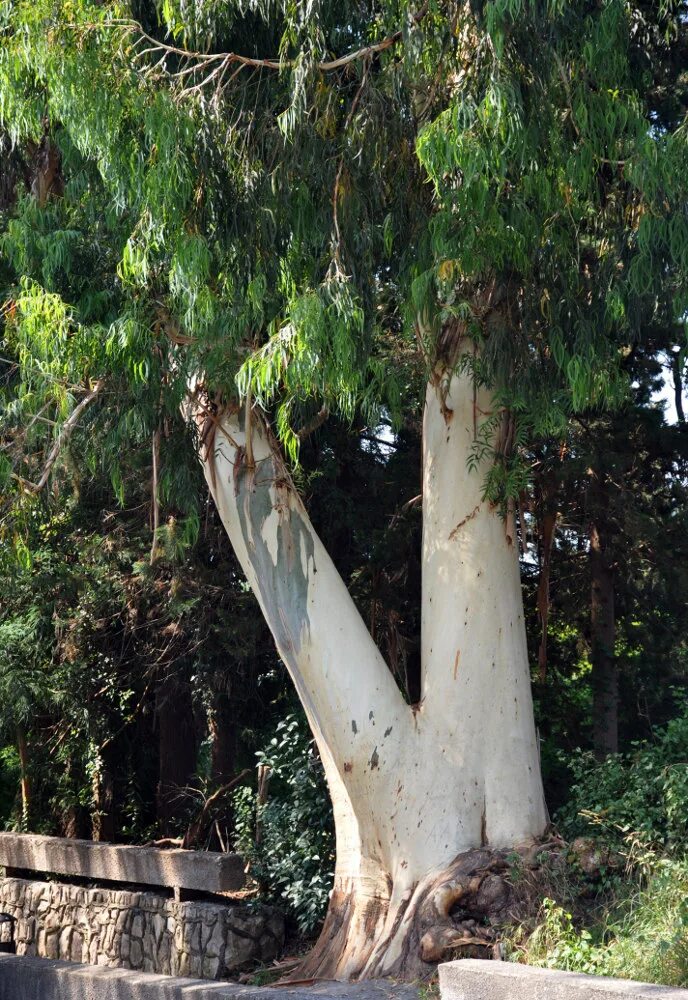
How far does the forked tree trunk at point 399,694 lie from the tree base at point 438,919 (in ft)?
0.05

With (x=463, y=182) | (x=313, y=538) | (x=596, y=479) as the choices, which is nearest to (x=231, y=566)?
(x=313, y=538)

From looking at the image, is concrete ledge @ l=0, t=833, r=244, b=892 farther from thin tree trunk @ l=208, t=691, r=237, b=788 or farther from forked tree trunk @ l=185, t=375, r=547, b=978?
thin tree trunk @ l=208, t=691, r=237, b=788

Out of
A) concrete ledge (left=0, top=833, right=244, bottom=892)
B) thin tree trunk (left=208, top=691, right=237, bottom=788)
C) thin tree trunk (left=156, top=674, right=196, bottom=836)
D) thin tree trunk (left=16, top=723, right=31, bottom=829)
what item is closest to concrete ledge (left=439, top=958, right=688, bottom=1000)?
concrete ledge (left=0, top=833, right=244, bottom=892)

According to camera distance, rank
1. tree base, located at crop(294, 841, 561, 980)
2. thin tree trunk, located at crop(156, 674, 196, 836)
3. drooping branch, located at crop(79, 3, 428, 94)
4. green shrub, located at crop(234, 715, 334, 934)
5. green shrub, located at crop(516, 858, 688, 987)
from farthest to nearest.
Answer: thin tree trunk, located at crop(156, 674, 196, 836) → green shrub, located at crop(234, 715, 334, 934) → tree base, located at crop(294, 841, 561, 980) → drooping branch, located at crop(79, 3, 428, 94) → green shrub, located at crop(516, 858, 688, 987)

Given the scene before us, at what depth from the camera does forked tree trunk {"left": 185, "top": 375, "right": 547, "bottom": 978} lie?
798 centimetres

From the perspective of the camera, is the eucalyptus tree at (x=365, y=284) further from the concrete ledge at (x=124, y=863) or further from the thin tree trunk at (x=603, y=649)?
the thin tree trunk at (x=603, y=649)

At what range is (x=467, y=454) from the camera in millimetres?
8391

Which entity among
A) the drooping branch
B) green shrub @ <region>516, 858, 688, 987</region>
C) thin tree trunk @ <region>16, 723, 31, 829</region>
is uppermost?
the drooping branch

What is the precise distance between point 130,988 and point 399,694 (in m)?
2.70

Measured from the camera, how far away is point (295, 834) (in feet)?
31.2

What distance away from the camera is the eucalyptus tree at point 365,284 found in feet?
22.8

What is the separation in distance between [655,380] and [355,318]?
17.5 ft

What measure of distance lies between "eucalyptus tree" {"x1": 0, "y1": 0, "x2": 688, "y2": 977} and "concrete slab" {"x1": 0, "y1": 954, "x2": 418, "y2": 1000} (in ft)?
1.17

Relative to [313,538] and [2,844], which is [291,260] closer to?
[313,538]
